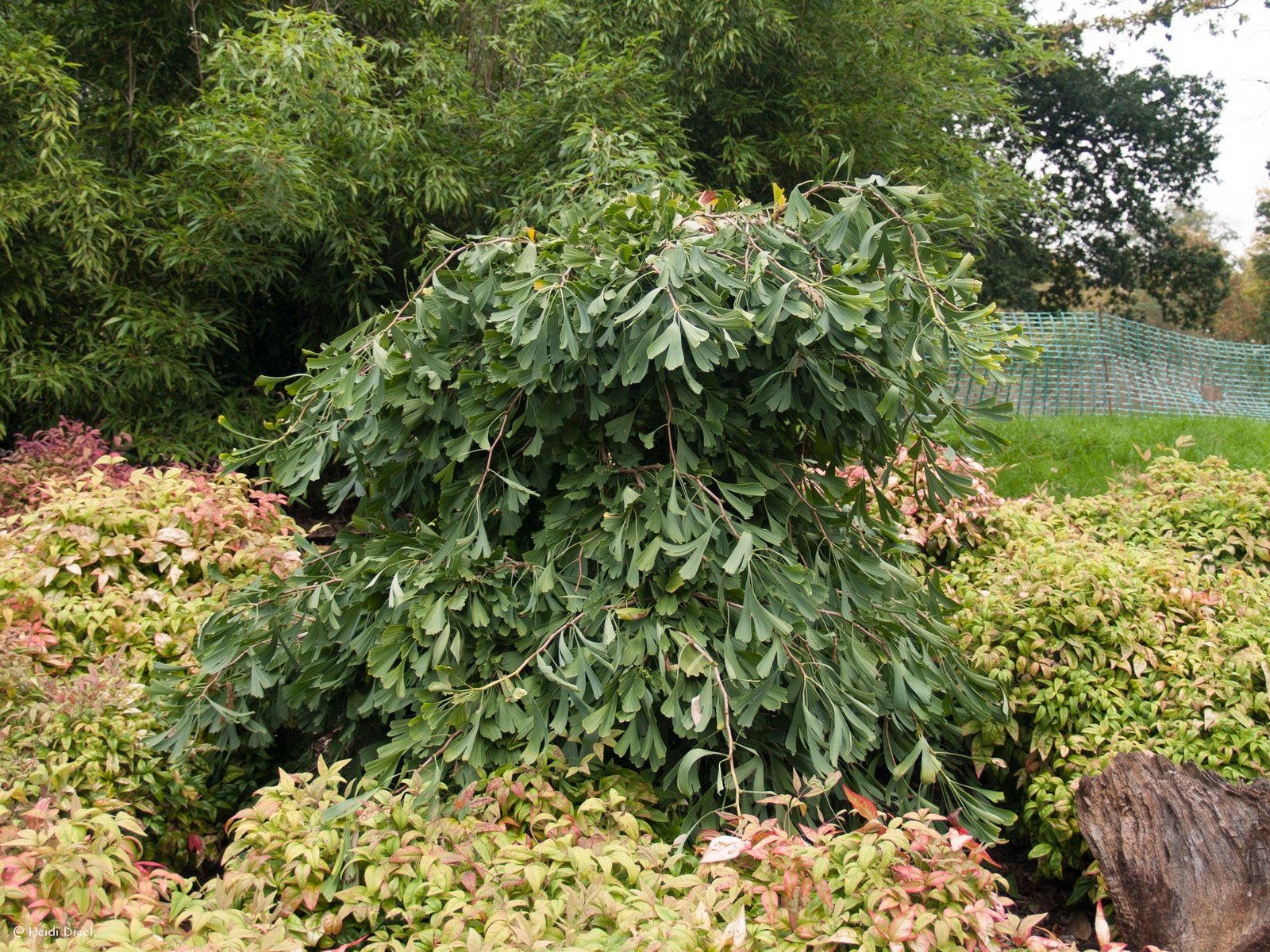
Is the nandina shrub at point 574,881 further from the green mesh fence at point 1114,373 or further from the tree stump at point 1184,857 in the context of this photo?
the green mesh fence at point 1114,373

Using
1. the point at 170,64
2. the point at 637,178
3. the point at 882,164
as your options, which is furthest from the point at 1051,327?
the point at 170,64

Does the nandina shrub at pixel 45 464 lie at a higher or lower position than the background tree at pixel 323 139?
lower

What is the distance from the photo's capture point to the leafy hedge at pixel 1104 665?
8.77 feet

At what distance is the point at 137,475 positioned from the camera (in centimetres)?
346

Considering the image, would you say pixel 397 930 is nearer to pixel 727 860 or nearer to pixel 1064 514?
pixel 727 860

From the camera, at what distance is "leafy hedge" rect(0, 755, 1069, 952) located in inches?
62.9

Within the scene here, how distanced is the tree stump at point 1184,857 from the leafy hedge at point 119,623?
2.27 m

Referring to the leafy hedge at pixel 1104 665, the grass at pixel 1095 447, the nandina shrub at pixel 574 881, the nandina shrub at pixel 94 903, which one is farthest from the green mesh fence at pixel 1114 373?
the nandina shrub at pixel 94 903

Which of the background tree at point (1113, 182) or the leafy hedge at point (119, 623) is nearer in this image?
the leafy hedge at point (119, 623)

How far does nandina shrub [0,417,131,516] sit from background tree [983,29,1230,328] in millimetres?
12840

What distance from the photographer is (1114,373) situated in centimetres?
952

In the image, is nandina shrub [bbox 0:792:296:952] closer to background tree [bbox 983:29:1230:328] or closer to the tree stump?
the tree stump

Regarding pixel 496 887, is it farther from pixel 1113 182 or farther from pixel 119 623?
pixel 1113 182

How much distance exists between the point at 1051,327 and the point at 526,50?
6.40 m
